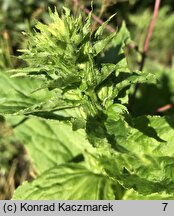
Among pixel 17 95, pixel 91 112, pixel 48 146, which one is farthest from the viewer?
pixel 48 146

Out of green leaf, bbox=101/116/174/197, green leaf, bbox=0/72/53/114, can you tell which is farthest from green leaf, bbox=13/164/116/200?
green leaf, bbox=0/72/53/114

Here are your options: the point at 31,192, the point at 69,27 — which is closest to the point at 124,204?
the point at 31,192

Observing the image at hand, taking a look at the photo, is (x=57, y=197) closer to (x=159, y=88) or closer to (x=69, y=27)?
(x=69, y=27)

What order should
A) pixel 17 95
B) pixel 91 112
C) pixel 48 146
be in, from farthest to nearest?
1. pixel 48 146
2. pixel 17 95
3. pixel 91 112

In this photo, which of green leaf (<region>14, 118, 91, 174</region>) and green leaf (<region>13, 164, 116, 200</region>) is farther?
green leaf (<region>14, 118, 91, 174</region>)

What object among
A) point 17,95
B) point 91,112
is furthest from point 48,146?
point 91,112

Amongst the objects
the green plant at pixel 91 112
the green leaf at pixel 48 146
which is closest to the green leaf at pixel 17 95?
the green plant at pixel 91 112

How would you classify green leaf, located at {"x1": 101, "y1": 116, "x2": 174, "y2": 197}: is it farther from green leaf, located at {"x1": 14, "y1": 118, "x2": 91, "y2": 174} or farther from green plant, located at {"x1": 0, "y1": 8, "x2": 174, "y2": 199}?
green leaf, located at {"x1": 14, "y1": 118, "x2": 91, "y2": 174}

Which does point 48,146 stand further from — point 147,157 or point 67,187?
point 147,157
